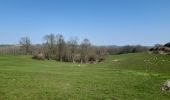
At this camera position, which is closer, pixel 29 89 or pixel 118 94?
pixel 118 94

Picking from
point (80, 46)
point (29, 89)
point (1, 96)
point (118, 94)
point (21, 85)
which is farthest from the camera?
point (80, 46)

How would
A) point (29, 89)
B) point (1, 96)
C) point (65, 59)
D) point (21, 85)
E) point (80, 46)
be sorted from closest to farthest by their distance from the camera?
point (1, 96) → point (29, 89) → point (21, 85) → point (65, 59) → point (80, 46)

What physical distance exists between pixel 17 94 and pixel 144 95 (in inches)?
304

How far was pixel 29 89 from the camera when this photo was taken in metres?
18.7

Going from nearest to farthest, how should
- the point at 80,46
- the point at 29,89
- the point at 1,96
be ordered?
1. the point at 1,96
2. the point at 29,89
3. the point at 80,46

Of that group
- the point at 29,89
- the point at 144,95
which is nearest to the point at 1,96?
the point at 29,89

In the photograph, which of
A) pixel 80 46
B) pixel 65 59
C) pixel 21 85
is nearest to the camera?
pixel 21 85

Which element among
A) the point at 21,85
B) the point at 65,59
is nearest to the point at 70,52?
the point at 65,59

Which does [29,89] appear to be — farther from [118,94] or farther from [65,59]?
[65,59]

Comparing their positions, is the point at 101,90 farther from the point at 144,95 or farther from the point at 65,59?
the point at 65,59

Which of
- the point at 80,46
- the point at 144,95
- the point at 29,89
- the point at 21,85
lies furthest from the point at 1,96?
the point at 80,46

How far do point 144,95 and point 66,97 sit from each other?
487 centimetres

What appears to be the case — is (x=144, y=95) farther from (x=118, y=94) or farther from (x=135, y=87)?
(x=135, y=87)

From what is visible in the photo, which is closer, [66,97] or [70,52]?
[66,97]
